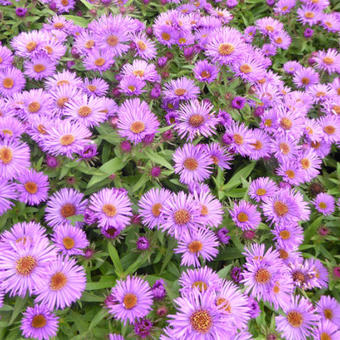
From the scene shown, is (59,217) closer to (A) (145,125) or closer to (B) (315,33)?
(A) (145,125)

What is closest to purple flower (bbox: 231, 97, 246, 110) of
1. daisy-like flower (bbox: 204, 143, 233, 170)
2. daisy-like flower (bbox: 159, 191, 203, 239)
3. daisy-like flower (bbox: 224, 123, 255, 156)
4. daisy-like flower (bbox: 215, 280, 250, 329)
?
daisy-like flower (bbox: 224, 123, 255, 156)

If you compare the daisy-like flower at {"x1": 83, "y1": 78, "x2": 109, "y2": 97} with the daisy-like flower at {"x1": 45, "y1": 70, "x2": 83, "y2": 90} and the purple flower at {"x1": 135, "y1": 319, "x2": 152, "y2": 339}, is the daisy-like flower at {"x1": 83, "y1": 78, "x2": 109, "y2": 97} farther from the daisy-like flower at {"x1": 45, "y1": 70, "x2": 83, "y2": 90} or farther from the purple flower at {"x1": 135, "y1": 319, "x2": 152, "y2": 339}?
the purple flower at {"x1": 135, "y1": 319, "x2": 152, "y2": 339}

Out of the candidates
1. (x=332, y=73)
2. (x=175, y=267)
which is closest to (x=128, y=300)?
(x=175, y=267)

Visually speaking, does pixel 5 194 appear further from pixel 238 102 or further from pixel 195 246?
pixel 238 102

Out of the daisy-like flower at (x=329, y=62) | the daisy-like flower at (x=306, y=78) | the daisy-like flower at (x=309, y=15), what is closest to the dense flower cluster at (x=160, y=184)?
the daisy-like flower at (x=306, y=78)

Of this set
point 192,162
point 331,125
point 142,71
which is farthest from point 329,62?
point 192,162

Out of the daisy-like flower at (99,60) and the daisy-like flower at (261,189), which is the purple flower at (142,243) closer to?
the daisy-like flower at (261,189)
